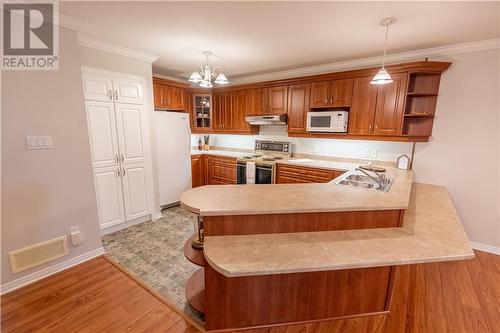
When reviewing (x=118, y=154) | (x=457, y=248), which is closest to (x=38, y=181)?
(x=118, y=154)

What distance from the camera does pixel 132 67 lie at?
3234mm

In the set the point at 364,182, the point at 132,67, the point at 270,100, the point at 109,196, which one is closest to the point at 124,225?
the point at 109,196

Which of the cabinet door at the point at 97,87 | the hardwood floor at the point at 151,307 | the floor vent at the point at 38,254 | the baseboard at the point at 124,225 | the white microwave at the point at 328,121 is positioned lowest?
the hardwood floor at the point at 151,307

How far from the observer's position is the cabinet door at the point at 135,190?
10.9 ft

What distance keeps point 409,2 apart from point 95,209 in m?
3.69

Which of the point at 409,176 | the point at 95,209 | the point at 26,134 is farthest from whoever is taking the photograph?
the point at 409,176

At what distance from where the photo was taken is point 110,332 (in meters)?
1.66

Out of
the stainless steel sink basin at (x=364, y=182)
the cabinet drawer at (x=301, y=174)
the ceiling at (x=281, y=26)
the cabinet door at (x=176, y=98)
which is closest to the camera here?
the ceiling at (x=281, y=26)

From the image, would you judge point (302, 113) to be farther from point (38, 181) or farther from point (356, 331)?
point (38, 181)

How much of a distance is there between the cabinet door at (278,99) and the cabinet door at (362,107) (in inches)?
46.2

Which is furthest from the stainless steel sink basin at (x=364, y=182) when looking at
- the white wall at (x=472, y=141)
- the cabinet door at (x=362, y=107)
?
the white wall at (x=472, y=141)

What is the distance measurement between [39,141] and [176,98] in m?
2.49

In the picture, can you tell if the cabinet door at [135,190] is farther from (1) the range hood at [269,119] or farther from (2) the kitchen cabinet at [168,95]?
(1) the range hood at [269,119]

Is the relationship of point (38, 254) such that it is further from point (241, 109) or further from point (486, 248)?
point (486, 248)
